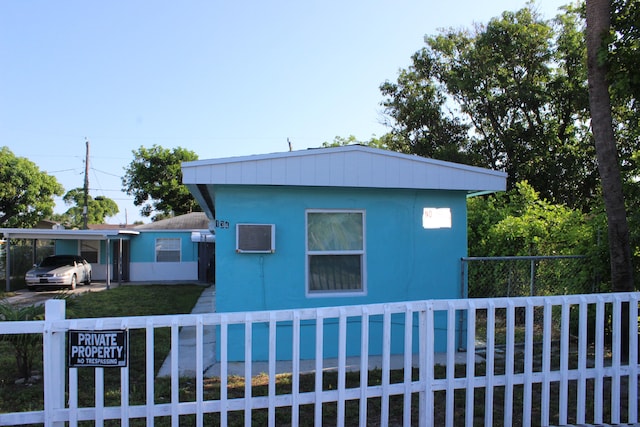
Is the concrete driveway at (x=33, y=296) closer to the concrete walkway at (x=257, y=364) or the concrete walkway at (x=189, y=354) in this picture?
the concrete walkway at (x=189, y=354)

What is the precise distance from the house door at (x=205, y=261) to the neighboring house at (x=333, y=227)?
47.7 feet

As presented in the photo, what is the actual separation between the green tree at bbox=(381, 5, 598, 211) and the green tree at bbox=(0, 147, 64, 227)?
71.8ft

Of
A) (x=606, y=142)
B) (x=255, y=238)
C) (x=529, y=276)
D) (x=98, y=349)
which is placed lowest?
(x=529, y=276)

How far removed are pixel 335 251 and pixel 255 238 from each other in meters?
1.09

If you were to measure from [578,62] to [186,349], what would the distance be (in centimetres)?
1534

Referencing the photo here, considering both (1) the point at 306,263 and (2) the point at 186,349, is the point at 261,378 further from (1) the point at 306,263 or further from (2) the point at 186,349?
(2) the point at 186,349

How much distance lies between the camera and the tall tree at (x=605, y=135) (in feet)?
17.6

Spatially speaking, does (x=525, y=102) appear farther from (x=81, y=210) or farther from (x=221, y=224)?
→ (x=81, y=210)

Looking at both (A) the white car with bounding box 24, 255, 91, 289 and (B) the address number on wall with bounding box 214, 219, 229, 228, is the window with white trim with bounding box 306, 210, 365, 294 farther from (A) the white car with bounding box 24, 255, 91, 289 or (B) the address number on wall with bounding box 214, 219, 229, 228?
(A) the white car with bounding box 24, 255, 91, 289

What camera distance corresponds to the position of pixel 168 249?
21.7m

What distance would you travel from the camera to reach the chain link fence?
22.8ft

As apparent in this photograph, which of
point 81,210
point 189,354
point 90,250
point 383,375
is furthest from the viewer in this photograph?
point 81,210

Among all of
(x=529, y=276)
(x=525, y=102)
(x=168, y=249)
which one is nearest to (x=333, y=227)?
(x=529, y=276)

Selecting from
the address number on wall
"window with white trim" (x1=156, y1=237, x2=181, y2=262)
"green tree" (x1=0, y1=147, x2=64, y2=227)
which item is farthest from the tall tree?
"green tree" (x1=0, y1=147, x2=64, y2=227)
